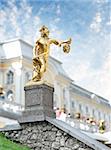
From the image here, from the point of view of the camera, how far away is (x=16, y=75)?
46.5 meters

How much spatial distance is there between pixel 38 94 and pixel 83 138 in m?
2.47

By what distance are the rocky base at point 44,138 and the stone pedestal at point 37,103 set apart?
308mm

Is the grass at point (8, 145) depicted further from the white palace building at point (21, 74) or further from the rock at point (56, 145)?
the white palace building at point (21, 74)

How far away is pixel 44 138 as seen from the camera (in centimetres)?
1350

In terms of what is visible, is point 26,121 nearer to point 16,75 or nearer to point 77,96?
point 16,75

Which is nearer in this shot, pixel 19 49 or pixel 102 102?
pixel 19 49

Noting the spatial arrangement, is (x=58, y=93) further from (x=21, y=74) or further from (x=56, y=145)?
(x=56, y=145)

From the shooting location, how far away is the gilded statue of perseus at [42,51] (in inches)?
583

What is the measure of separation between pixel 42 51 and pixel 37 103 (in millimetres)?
1801

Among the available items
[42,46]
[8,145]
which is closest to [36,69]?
[42,46]

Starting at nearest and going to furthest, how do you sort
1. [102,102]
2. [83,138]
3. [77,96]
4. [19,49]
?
[83,138]
[19,49]
[77,96]
[102,102]

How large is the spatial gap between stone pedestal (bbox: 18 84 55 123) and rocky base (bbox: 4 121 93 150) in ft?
1.01

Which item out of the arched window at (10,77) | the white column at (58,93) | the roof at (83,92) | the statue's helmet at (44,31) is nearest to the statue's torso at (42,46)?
the statue's helmet at (44,31)

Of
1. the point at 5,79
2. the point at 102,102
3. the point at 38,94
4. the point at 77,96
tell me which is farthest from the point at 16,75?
the point at 38,94
